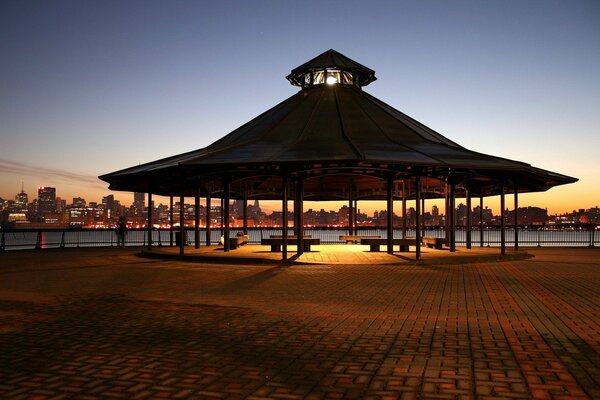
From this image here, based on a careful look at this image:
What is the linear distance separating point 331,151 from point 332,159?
4.84ft

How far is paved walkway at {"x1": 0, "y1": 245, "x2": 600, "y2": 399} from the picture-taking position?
4898 mm

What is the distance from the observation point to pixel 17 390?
4.77 metres

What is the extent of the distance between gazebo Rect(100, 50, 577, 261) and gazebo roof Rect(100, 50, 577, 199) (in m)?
0.04

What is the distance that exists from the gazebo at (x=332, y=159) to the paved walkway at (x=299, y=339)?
22.6 ft

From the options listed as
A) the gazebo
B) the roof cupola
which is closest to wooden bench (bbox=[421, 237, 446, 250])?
the gazebo

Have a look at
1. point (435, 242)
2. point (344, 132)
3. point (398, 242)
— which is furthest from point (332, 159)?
point (435, 242)

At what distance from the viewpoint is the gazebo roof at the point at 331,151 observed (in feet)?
63.6

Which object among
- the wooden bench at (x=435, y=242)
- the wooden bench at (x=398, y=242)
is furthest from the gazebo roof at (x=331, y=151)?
the wooden bench at (x=435, y=242)

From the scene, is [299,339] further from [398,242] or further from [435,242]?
[435,242]

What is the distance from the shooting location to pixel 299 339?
270 inches

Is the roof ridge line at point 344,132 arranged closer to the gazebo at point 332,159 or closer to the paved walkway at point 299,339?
the gazebo at point 332,159

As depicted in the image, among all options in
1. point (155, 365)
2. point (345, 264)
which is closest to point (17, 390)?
point (155, 365)

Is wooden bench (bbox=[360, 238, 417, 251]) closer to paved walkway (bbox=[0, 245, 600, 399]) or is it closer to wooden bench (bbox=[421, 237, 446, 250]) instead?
wooden bench (bbox=[421, 237, 446, 250])

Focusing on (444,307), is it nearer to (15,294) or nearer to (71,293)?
(71,293)
